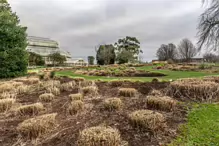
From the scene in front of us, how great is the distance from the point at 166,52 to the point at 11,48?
46658 mm

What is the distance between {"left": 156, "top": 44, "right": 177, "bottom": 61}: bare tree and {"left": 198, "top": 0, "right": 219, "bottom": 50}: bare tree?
3440 cm

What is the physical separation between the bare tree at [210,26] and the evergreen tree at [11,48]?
16460 mm

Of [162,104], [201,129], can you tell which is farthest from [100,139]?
[162,104]

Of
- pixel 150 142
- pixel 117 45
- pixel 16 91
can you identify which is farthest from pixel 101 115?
pixel 117 45

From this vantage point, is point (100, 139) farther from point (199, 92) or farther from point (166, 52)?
point (166, 52)

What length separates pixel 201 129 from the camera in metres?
2.47

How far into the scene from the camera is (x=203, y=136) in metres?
2.26

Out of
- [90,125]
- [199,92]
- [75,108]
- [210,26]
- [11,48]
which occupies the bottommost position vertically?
[90,125]

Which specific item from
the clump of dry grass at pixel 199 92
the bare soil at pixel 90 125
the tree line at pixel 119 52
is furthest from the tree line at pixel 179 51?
the bare soil at pixel 90 125

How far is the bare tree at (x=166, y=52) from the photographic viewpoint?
48728 mm

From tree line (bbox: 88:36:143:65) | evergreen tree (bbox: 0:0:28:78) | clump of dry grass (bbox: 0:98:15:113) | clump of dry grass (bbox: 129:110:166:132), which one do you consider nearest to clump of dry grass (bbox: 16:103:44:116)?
clump of dry grass (bbox: 0:98:15:113)

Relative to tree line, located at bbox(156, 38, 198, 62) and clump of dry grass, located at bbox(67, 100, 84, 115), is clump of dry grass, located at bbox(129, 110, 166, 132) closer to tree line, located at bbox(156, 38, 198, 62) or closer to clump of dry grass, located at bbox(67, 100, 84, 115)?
clump of dry grass, located at bbox(67, 100, 84, 115)

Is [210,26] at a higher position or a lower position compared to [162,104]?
higher

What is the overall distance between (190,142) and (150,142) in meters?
0.54
